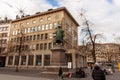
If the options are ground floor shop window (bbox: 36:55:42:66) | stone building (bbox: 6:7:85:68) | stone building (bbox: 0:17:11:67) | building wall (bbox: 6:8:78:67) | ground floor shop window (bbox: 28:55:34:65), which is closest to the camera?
stone building (bbox: 6:7:85:68)

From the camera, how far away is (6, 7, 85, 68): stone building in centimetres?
5141

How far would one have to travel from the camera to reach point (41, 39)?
180 feet

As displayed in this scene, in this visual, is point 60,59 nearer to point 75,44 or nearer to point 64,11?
point 64,11

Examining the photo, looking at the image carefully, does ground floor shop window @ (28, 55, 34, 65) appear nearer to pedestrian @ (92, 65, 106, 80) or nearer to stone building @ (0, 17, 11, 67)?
stone building @ (0, 17, 11, 67)

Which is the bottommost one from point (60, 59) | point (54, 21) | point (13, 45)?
point (60, 59)

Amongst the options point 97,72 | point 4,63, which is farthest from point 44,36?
point 97,72

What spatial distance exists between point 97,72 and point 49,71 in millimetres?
15400

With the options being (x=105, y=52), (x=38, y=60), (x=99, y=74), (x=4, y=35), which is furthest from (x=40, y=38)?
(x=99, y=74)

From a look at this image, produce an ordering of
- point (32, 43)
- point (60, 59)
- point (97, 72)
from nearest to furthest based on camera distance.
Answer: point (97, 72) < point (60, 59) < point (32, 43)

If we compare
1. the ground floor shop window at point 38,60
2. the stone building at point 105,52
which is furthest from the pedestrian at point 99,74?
the ground floor shop window at point 38,60

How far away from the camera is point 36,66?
52594 mm

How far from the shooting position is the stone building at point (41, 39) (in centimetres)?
5141

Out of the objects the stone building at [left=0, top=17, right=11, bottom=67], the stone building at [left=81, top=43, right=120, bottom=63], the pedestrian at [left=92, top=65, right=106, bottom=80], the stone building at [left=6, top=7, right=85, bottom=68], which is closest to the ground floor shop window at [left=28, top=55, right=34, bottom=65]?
the stone building at [left=6, top=7, right=85, bottom=68]

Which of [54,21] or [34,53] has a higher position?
[54,21]
